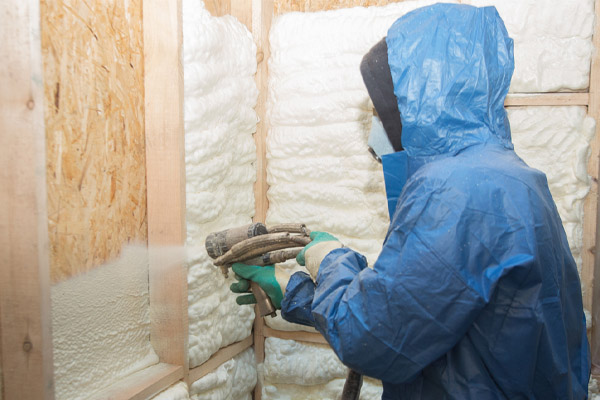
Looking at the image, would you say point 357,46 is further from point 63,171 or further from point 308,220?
point 63,171

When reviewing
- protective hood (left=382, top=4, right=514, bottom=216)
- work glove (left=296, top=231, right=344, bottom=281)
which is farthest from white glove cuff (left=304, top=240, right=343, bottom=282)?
protective hood (left=382, top=4, right=514, bottom=216)

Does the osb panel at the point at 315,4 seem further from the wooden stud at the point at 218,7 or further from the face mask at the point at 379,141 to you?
the face mask at the point at 379,141

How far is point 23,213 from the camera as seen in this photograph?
92 cm

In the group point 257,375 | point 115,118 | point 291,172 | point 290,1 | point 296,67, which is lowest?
point 257,375

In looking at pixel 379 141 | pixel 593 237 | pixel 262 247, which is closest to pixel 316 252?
pixel 262 247

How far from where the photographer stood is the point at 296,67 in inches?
71.3

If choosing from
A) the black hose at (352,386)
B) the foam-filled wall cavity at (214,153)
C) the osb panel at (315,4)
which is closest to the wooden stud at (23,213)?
the foam-filled wall cavity at (214,153)

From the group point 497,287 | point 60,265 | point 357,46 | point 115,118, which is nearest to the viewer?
point 497,287

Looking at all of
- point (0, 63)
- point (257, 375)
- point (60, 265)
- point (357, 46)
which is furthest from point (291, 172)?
point (0, 63)

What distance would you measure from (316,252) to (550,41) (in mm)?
1138

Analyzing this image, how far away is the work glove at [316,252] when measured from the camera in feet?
3.64

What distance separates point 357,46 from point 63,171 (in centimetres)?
112

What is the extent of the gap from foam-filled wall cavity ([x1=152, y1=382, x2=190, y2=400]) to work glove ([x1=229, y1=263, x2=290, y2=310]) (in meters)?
0.29

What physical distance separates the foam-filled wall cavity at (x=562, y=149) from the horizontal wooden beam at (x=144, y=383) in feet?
4.39
